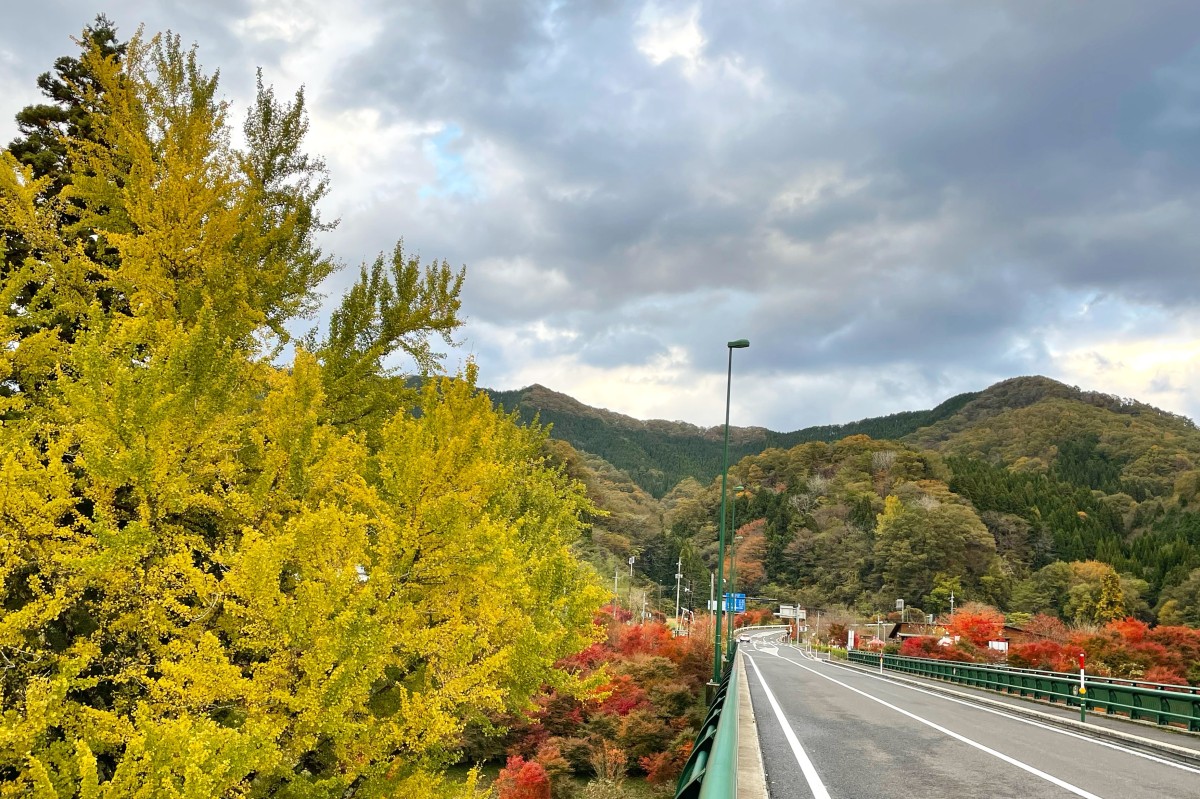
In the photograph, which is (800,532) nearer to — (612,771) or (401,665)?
(612,771)

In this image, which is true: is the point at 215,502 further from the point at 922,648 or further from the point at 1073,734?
the point at 922,648

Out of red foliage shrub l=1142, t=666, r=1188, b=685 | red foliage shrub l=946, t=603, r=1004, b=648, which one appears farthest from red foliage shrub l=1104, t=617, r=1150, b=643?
red foliage shrub l=946, t=603, r=1004, b=648

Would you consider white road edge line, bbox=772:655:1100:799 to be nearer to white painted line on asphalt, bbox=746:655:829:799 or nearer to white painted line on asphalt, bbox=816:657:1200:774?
white painted line on asphalt, bbox=746:655:829:799

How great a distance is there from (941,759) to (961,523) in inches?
4063

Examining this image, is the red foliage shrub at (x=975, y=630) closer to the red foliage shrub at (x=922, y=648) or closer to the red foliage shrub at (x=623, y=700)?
the red foliage shrub at (x=922, y=648)

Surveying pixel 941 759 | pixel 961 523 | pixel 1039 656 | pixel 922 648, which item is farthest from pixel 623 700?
pixel 961 523

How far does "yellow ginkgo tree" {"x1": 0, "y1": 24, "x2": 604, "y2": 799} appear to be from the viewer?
6.61m

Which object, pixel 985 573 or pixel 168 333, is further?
pixel 985 573

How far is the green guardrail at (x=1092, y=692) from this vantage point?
1419 centimetres

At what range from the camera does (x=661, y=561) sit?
120 m

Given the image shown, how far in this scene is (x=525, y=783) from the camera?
22391mm

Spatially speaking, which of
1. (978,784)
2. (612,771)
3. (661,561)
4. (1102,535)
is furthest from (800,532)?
(978,784)

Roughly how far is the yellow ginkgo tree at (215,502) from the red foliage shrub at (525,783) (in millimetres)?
12286

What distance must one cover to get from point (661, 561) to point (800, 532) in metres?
26.4
